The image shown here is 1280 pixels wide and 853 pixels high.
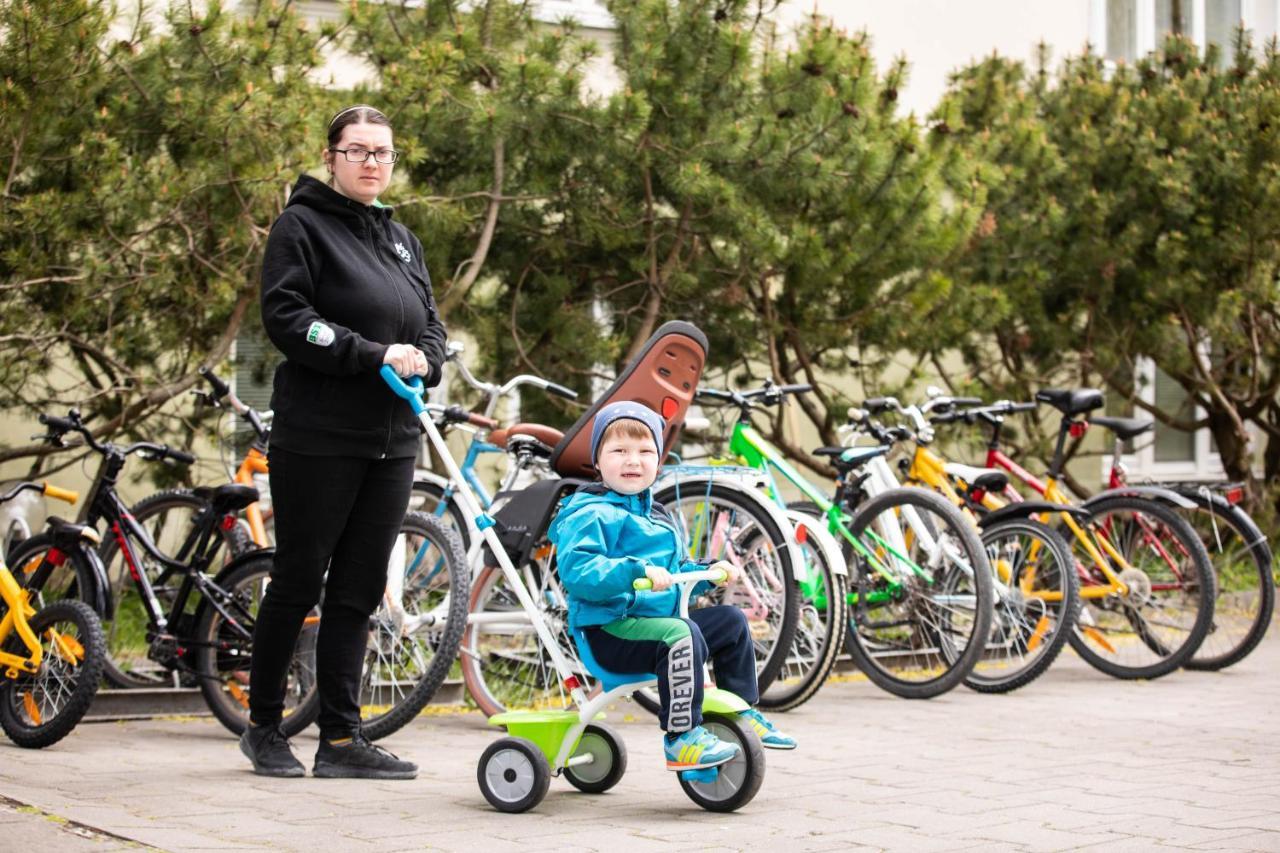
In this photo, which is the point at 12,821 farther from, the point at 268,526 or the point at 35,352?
the point at 35,352

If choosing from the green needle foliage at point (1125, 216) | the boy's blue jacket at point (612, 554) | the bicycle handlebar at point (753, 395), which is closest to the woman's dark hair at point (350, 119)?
the boy's blue jacket at point (612, 554)

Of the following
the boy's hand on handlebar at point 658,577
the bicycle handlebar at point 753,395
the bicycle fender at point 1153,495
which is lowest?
the boy's hand on handlebar at point 658,577

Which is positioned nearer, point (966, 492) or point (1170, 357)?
point (966, 492)

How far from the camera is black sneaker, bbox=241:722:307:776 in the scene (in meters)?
5.23

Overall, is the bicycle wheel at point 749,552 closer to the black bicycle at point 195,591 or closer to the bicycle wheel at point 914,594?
the bicycle wheel at point 914,594

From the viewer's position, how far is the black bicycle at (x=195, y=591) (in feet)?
19.9

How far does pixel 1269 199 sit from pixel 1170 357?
4.21ft

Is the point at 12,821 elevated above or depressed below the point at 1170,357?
below

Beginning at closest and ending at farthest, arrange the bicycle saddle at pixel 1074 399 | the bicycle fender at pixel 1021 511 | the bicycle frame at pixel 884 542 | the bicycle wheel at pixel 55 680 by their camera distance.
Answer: the bicycle wheel at pixel 55 680, the bicycle frame at pixel 884 542, the bicycle fender at pixel 1021 511, the bicycle saddle at pixel 1074 399

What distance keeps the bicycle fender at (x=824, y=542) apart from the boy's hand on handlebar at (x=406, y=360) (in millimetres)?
2105

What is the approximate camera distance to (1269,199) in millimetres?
10547

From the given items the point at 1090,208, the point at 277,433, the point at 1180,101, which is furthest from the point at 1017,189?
the point at 277,433

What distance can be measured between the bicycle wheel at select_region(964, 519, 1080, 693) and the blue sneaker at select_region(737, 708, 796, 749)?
2.86 meters

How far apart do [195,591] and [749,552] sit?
205 centimetres
